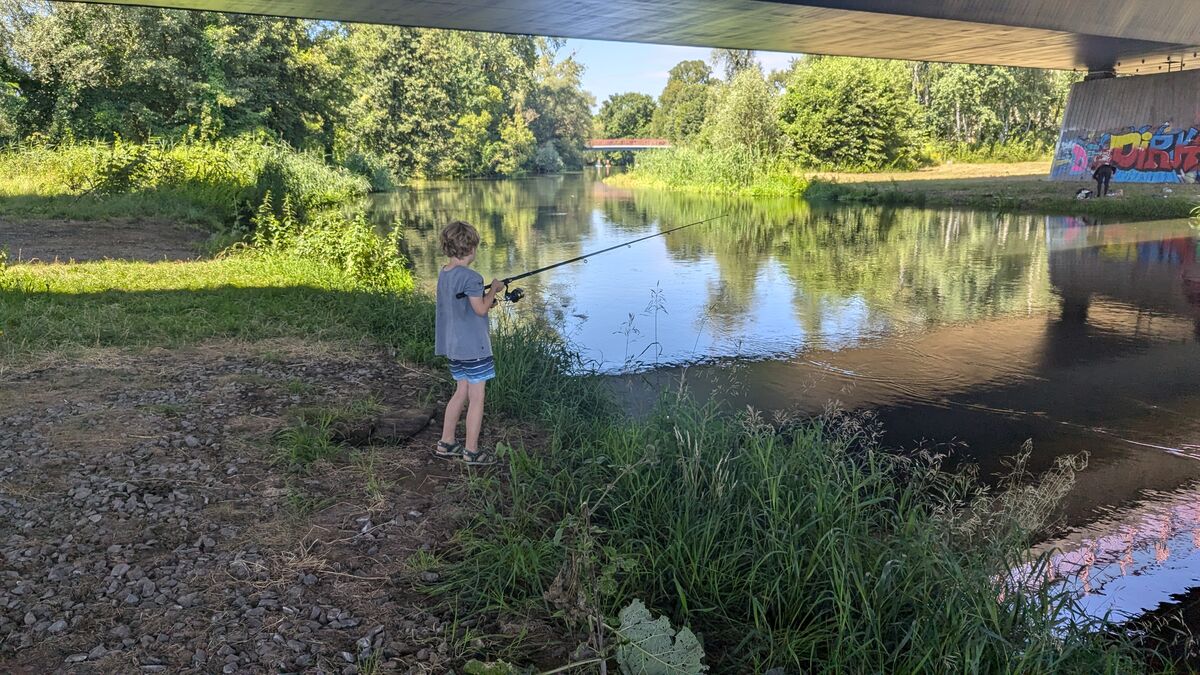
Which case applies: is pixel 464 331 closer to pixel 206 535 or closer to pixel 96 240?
pixel 206 535

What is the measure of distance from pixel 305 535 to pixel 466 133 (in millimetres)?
60483

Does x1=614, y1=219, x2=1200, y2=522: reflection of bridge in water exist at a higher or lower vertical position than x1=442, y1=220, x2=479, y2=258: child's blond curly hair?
lower

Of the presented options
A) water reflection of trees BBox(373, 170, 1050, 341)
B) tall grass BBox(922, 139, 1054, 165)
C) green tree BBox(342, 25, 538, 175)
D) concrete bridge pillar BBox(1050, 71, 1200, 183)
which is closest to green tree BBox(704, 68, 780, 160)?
tall grass BBox(922, 139, 1054, 165)

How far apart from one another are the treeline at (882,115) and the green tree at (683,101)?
26241 mm

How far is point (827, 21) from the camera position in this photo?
17375 mm

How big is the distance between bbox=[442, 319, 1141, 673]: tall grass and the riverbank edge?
23.3 meters

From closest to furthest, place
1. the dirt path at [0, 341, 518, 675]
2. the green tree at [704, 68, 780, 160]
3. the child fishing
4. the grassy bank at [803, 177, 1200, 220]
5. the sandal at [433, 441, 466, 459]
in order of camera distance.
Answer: the dirt path at [0, 341, 518, 675], the child fishing, the sandal at [433, 441, 466, 459], the grassy bank at [803, 177, 1200, 220], the green tree at [704, 68, 780, 160]

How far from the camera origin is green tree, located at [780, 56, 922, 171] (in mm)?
45625

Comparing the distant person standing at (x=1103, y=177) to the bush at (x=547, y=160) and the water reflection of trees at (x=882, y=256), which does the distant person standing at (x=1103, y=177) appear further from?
the bush at (x=547, y=160)

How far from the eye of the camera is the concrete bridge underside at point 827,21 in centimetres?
1520

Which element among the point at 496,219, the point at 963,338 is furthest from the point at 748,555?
the point at 496,219

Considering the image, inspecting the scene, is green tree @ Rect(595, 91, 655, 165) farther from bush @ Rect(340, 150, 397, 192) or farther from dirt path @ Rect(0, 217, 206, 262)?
dirt path @ Rect(0, 217, 206, 262)

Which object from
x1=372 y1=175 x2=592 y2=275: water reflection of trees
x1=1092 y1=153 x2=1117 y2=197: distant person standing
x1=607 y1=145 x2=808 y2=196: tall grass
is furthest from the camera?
x1=607 y1=145 x2=808 y2=196: tall grass

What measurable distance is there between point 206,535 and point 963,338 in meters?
8.54
